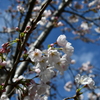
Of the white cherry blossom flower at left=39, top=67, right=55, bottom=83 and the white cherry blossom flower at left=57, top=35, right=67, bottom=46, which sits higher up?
the white cherry blossom flower at left=57, top=35, right=67, bottom=46

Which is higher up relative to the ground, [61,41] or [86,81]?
A: [61,41]

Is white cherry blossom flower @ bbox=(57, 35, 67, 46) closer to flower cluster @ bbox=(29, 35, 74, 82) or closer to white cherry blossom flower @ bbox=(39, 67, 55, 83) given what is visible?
flower cluster @ bbox=(29, 35, 74, 82)

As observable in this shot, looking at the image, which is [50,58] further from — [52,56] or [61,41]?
[61,41]

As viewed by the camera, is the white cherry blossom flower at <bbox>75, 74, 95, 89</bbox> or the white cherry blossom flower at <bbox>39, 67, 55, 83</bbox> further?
the white cherry blossom flower at <bbox>75, 74, 95, 89</bbox>

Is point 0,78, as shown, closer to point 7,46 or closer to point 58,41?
point 7,46

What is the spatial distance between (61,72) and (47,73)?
0.12 meters

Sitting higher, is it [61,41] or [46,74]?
[61,41]

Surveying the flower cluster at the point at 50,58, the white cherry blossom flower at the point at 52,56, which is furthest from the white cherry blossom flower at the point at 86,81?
the white cherry blossom flower at the point at 52,56

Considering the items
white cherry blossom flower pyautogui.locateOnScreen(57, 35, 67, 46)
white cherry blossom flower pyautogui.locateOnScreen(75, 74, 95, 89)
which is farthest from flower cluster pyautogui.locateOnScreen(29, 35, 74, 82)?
white cherry blossom flower pyautogui.locateOnScreen(75, 74, 95, 89)

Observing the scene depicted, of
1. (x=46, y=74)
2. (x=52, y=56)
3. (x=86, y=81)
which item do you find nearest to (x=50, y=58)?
(x=52, y=56)

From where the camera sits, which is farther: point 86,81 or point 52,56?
point 86,81

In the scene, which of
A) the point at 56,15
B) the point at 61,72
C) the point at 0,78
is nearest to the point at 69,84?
the point at 56,15

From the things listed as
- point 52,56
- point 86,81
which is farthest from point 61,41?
point 86,81

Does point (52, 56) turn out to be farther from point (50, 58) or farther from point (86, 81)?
point (86, 81)
